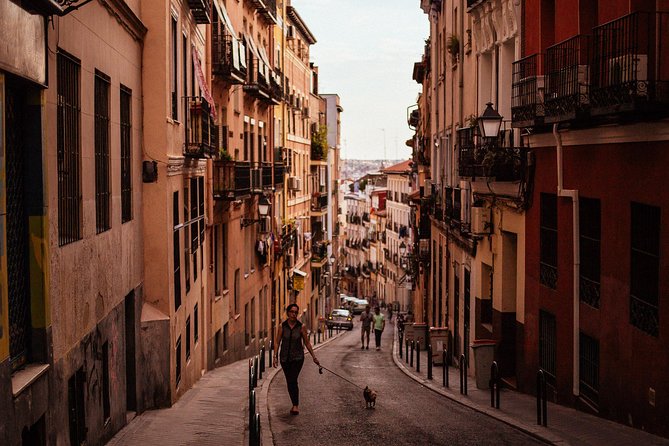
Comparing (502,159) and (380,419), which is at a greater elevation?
(502,159)

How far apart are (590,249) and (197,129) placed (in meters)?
9.16

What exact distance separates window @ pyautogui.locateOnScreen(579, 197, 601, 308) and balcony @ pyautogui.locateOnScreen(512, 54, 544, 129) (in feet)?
5.26

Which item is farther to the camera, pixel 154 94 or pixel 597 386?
pixel 154 94

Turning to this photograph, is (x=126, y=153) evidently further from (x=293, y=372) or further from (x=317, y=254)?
(x=317, y=254)

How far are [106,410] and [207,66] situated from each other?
48.8 feet

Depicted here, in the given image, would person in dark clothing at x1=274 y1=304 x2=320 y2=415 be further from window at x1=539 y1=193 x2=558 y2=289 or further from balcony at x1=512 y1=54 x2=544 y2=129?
balcony at x1=512 y1=54 x2=544 y2=129

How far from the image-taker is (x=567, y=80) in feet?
50.6

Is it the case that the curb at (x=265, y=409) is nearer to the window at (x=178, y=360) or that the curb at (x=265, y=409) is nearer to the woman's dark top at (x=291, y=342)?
the woman's dark top at (x=291, y=342)

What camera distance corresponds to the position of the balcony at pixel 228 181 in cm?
2703

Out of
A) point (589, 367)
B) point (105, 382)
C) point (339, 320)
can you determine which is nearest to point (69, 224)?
point (105, 382)

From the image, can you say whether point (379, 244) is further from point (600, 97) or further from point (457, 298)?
point (600, 97)

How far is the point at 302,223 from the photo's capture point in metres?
57.3

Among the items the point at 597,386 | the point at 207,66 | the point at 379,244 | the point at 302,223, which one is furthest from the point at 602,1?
the point at 379,244

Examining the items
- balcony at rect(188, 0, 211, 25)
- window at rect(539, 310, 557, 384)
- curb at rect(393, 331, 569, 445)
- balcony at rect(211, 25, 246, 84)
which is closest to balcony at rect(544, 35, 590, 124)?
window at rect(539, 310, 557, 384)
